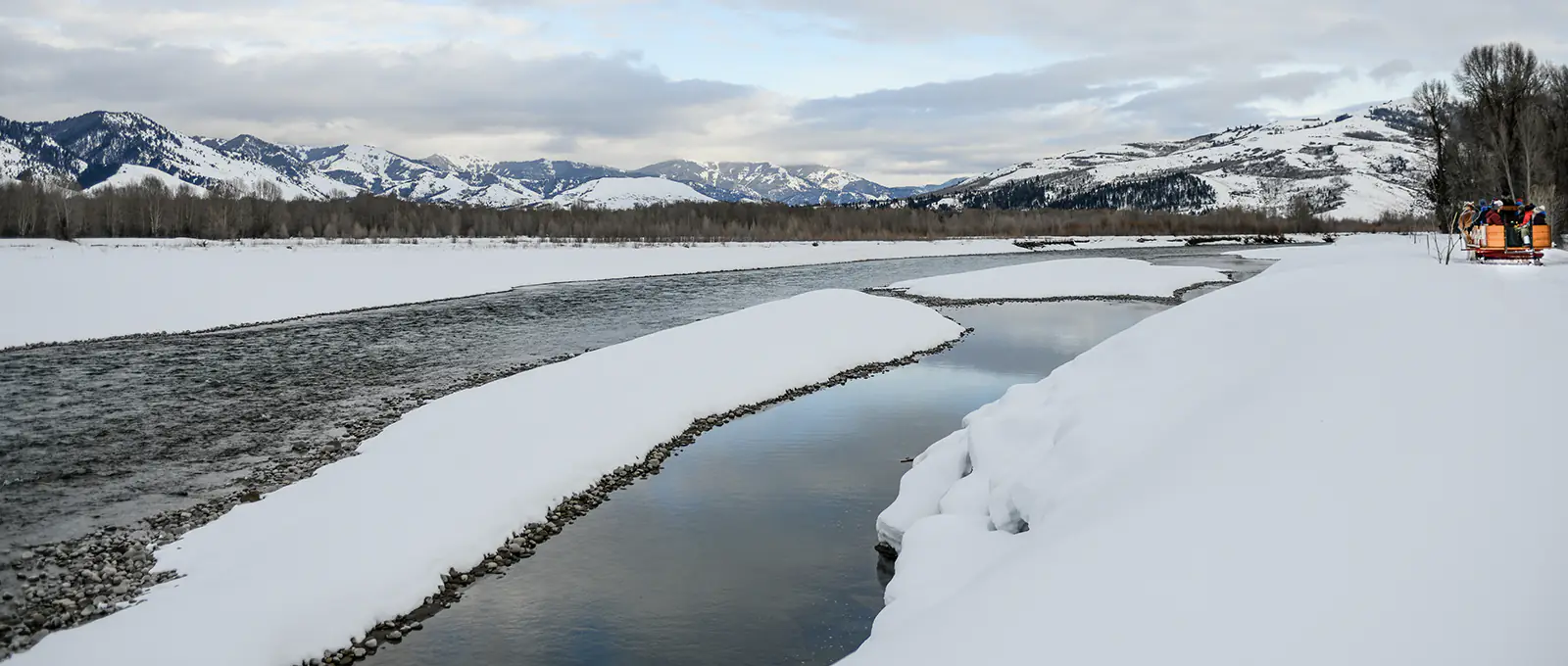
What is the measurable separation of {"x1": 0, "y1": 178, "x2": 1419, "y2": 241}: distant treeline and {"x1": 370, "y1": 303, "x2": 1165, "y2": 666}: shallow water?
3683 inches

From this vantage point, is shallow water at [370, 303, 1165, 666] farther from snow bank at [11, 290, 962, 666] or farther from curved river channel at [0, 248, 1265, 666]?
snow bank at [11, 290, 962, 666]

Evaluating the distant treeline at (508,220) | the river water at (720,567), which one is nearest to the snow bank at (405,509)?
the river water at (720,567)

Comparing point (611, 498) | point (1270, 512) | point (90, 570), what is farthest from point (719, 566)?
point (90, 570)

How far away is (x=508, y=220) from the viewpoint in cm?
14088

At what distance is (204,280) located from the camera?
45594 millimetres

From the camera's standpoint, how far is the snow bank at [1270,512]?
5719mm

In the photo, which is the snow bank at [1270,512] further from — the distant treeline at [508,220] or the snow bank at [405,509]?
the distant treeline at [508,220]

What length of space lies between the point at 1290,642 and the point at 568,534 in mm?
9912

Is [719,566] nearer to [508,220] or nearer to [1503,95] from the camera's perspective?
[1503,95]

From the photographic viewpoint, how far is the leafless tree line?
4897 cm

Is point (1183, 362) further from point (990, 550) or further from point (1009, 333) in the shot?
point (1009, 333)

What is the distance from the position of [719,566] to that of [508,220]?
453 feet

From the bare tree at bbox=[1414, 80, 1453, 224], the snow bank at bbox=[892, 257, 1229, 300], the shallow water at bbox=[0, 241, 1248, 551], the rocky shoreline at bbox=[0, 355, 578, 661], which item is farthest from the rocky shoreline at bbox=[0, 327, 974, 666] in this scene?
the bare tree at bbox=[1414, 80, 1453, 224]

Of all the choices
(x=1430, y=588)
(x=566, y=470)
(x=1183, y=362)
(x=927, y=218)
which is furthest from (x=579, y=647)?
(x=927, y=218)
